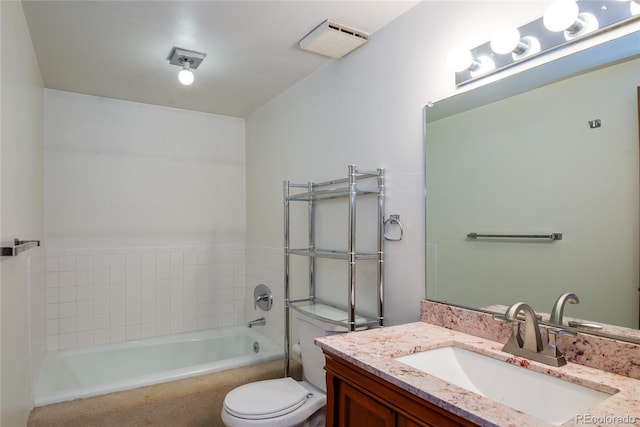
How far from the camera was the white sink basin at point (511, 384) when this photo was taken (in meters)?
0.99

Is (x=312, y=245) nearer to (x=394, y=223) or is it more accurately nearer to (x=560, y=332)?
(x=394, y=223)

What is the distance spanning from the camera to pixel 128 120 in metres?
3.07

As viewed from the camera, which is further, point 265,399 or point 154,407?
point 154,407

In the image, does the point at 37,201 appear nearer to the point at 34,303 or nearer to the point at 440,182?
the point at 34,303

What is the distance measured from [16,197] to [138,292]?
5.37 feet

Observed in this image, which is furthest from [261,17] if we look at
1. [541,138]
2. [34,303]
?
[34,303]

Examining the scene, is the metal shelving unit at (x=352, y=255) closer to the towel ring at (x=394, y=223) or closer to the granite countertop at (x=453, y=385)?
the towel ring at (x=394, y=223)

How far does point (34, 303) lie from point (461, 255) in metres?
2.31

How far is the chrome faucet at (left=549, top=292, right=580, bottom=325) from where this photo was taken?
1174 millimetres

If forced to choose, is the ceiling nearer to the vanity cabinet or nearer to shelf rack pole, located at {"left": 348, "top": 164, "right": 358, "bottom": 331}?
shelf rack pole, located at {"left": 348, "top": 164, "right": 358, "bottom": 331}

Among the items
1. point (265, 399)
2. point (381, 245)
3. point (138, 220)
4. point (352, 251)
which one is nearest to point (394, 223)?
point (381, 245)

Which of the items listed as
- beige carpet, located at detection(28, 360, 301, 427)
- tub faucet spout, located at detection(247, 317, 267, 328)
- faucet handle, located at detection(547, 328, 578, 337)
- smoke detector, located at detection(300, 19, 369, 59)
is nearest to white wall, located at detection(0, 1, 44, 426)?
beige carpet, located at detection(28, 360, 301, 427)

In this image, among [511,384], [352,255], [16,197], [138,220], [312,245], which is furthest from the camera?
[138,220]

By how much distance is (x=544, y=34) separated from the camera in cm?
125
